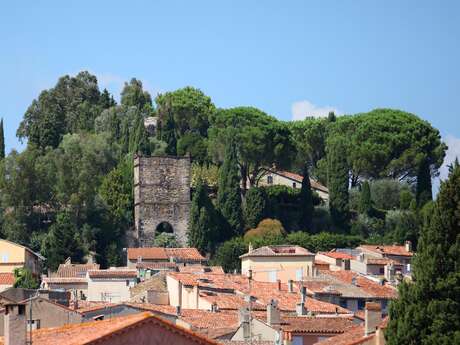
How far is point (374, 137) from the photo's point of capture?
118125 mm

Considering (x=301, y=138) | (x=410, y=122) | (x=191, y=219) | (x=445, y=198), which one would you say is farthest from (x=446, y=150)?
(x=445, y=198)

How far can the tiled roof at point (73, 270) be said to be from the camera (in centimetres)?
8675

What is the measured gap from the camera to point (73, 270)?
88.1m

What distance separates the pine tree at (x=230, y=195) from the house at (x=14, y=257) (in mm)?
13202

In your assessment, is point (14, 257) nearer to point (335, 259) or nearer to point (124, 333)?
point (335, 259)

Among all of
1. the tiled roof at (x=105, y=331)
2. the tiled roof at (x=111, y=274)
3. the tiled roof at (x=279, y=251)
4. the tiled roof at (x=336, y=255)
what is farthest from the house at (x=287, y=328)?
the tiled roof at (x=336, y=255)

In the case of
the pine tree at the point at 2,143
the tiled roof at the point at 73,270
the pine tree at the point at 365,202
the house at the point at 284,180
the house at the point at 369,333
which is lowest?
the house at the point at 369,333

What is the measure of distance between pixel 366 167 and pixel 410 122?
7.29 m

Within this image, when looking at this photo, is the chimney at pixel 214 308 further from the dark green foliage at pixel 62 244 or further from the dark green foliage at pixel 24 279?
the dark green foliage at pixel 62 244

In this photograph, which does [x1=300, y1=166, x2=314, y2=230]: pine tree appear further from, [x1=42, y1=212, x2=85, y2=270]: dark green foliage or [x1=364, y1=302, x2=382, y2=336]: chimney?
[x1=364, y1=302, x2=382, y2=336]: chimney

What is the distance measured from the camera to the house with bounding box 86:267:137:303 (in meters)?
81.6

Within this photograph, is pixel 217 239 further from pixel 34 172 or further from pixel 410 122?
pixel 410 122

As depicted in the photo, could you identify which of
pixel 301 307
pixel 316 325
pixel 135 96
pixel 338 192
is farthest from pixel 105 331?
pixel 135 96

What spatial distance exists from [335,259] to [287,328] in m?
41.2
